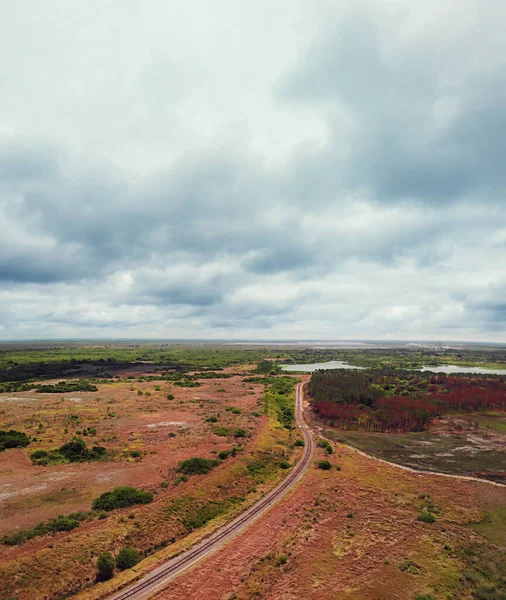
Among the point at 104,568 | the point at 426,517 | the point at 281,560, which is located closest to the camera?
the point at 104,568

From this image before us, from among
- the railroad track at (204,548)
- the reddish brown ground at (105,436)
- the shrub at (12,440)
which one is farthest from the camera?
the shrub at (12,440)

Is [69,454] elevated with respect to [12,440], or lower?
lower

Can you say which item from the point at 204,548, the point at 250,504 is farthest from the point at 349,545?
the point at 204,548

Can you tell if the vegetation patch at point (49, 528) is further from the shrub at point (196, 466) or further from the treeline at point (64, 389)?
the treeline at point (64, 389)

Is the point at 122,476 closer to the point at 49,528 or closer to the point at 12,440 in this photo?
the point at 49,528

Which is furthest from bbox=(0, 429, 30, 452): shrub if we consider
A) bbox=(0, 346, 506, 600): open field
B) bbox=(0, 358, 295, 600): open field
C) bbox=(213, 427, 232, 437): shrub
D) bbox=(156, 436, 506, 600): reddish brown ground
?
bbox=(156, 436, 506, 600): reddish brown ground

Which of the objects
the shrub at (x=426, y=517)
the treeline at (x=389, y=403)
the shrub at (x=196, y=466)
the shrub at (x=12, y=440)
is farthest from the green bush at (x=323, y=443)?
the shrub at (x=12, y=440)

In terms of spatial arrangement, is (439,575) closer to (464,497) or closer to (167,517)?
(464,497)
